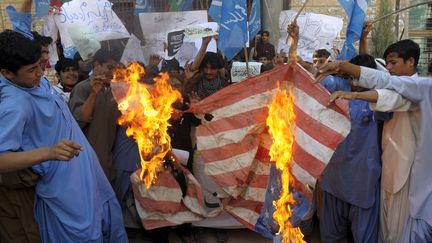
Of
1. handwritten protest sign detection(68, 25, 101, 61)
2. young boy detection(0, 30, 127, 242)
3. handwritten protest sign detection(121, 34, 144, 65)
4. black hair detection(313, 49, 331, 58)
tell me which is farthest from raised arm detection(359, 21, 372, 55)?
young boy detection(0, 30, 127, 242)

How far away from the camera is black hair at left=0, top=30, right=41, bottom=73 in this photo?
8.23ft

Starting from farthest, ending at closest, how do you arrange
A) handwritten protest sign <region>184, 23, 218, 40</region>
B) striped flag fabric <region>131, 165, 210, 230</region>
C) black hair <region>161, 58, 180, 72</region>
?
black hair <region>161, 58, 180, 72</region>, handwritten protest sign <region>184, 23, 218, 40</region>, striped flag fabric <region>131, 165, 210, 230</region>

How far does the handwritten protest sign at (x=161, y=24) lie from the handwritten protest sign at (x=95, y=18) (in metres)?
0.57

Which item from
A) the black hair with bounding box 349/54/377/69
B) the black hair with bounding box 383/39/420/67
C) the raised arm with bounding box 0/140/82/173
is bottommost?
the raised arm with bounding box 0/140/82/173

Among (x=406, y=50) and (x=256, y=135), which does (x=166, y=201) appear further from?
(x=406, y=50)

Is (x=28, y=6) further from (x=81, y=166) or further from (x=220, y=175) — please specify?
(x=220, y=175)

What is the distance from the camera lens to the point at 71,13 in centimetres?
540

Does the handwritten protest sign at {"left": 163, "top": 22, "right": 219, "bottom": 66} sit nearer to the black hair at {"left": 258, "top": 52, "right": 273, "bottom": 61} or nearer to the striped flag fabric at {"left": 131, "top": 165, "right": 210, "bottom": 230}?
the striped flag fabric at {"left": 131, "top": 165, "right": 210, "bottom": 230}

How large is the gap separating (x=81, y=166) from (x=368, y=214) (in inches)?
101

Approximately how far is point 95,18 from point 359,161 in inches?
143

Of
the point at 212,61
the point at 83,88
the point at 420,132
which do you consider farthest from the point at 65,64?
the point at 420,132

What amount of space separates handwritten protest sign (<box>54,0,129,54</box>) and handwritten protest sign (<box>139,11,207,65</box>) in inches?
22.5

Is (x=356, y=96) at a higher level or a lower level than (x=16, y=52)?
lower

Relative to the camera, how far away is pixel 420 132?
Result: 328cm
